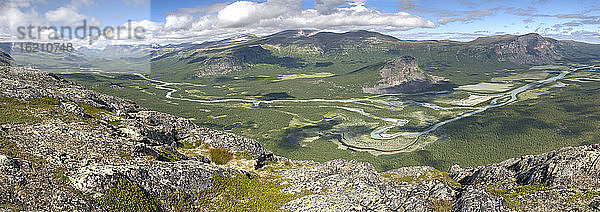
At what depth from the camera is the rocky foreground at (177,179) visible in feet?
78.2

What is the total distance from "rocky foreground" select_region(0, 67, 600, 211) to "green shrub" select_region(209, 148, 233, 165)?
23cm

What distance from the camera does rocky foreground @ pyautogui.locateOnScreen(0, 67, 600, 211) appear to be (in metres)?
23.8

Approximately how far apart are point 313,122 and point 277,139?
150ft

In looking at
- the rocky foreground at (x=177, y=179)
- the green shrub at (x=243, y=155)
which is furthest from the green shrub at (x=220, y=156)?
the green shrub at (x=243, y=155)

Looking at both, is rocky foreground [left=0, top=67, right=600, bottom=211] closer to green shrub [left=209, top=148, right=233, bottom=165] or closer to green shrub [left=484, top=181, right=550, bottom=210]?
green shrub [left=484, top=181, right=550, bottom=210]

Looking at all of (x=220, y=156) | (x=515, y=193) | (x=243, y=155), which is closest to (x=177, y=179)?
(x=220, y=156)

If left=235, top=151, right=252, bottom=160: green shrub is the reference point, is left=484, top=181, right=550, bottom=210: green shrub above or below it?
above

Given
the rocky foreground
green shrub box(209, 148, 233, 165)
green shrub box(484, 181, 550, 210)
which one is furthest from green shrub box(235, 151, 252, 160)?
green shrub box(484, 181, 550, 210)

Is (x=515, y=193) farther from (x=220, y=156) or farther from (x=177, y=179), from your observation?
(x=220, y=156)

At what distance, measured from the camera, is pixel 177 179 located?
30578mm

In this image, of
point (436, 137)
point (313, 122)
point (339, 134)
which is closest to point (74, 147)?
point (339, 134)

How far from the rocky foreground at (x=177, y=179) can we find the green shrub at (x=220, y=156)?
23 centimetres

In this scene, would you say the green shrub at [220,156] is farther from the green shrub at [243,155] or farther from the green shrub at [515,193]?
the green shrub at [515,193]

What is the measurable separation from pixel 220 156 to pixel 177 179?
16710mm
